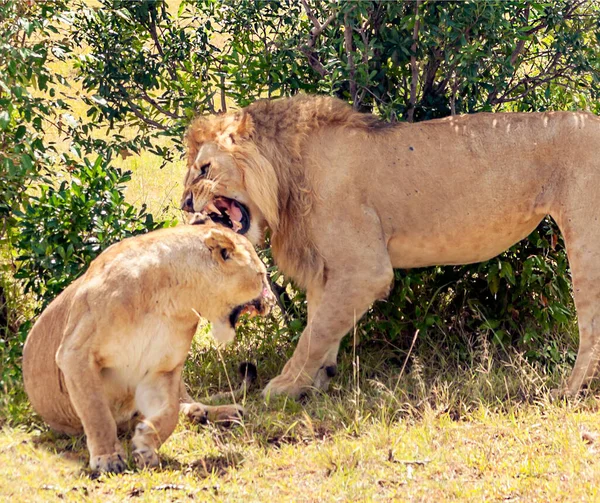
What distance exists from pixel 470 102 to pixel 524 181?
113 centimetres

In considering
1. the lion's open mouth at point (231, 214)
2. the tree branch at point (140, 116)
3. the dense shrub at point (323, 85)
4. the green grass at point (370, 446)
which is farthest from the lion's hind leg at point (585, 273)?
the tree branch at point (140, 116)

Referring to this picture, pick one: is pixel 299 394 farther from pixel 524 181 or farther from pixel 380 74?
pixel 380 74

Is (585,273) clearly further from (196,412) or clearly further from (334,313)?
(196,412)

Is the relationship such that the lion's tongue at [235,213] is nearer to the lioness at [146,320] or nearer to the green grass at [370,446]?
the lioness at [146,320]

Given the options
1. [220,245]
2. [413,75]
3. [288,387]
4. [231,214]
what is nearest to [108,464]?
[220,245]

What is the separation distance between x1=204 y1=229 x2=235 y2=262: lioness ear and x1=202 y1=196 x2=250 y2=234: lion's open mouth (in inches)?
36.0

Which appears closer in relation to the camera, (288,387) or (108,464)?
(108,464)

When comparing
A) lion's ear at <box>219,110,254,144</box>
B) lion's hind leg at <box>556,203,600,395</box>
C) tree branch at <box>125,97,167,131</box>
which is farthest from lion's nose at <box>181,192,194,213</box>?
lion's hind leg at <box>556,203,600,395</box>

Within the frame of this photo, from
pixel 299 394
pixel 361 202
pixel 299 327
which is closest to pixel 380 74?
pixel 361 202

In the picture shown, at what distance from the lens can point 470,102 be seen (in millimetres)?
6309

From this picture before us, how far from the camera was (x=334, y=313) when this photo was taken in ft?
17.2

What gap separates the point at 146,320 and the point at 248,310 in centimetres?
49

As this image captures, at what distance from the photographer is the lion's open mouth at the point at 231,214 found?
532 cm

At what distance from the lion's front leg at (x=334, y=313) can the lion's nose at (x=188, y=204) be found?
83 cm
